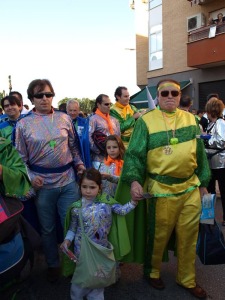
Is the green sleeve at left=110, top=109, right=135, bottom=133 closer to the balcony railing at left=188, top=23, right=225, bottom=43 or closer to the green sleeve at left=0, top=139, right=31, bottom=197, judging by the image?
the green sleeve at left=0, top=139, right=31, bottom=197

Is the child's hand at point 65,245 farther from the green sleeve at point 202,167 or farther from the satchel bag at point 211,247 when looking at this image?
the green sleeve at point 202,167

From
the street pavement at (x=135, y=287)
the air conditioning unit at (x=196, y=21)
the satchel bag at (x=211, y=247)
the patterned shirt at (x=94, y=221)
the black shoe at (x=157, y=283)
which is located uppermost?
the air conditioning unit at (x=196, y=21)

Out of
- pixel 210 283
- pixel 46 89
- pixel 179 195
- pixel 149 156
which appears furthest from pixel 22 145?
pixel 210 283

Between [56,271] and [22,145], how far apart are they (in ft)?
4.36

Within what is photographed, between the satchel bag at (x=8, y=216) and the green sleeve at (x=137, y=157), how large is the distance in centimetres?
104

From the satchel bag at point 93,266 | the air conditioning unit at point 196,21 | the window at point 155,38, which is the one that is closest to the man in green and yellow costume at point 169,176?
the satchel bag at point 93,266

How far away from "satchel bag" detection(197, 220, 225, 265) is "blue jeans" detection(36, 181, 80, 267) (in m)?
1.27

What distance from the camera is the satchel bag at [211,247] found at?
2877mm

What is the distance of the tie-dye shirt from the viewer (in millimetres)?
2984

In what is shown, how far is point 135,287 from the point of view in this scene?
313 centimetres

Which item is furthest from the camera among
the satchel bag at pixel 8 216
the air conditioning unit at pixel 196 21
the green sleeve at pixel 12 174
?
the air conditioning unit at pixel 196 21

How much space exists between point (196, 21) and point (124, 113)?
43.3 ft

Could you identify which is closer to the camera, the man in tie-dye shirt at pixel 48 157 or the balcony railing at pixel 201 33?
the man in tie-dye shirt at pixel 48 157

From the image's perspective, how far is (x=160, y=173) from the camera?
282 centimetres
